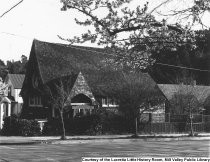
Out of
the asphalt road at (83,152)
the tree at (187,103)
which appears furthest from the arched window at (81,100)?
the asphalt road at (83,152)

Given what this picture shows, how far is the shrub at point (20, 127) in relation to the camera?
101ft

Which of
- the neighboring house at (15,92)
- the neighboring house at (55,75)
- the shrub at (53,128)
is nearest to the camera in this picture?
the shrub at (53,128)

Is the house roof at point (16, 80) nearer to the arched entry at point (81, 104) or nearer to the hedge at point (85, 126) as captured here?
the arched entry at point (81, 104)

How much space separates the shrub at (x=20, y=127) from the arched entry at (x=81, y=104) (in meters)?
6.10

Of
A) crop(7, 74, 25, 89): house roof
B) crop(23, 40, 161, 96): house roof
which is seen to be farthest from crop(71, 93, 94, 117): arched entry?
crop(7, 74, 25, 89): house roof

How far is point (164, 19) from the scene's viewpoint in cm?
941

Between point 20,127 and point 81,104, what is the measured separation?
25.0ft

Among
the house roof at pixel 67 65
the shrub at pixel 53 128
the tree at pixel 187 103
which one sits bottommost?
the shrub at pixel 53 128

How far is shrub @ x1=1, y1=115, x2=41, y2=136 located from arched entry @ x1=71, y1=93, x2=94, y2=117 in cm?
610

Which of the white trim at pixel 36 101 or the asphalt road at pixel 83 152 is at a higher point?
the white trim at pixel 36 101

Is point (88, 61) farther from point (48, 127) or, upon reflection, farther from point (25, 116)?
point (48, 127)

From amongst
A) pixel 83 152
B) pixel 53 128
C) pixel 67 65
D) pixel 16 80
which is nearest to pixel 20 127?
pixel 53 128

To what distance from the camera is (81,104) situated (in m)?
37.2

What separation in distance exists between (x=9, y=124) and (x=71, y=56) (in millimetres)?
14821
